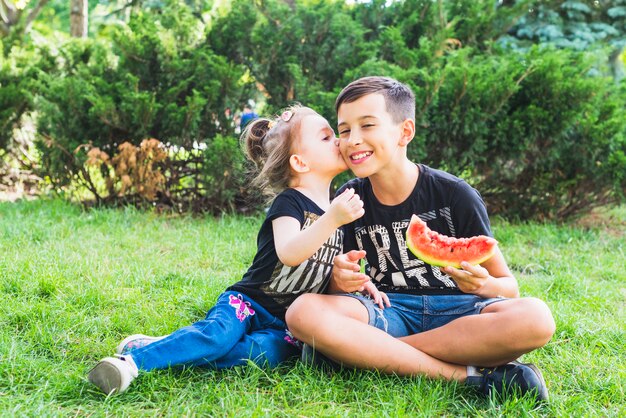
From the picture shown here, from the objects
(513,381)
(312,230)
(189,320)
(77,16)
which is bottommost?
(189,320)

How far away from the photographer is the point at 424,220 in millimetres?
2967

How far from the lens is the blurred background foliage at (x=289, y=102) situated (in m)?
5.70

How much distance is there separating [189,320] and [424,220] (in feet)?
4.48

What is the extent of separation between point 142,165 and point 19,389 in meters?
3.41

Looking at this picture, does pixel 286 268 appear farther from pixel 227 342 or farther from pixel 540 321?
pixel 540 321

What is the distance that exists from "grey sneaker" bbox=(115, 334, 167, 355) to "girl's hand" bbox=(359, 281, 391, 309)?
0.97 meters

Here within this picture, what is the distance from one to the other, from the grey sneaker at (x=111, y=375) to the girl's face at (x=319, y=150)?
124 centimetres

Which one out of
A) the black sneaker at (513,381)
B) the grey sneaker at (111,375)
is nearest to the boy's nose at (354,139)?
the black sneaker at (513,381)

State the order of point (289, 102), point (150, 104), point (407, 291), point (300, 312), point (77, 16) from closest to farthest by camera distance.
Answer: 1. point (300, 312)
2. point (407, 291)
3. point (150, 104)
4. point (289, 102)
5. point (77, 16)

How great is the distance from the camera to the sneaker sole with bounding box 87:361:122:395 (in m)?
2.47

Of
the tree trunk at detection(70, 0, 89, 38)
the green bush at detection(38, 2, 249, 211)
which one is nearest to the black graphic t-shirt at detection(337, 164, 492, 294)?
the green bush at detection(38, 2, 249, 211)

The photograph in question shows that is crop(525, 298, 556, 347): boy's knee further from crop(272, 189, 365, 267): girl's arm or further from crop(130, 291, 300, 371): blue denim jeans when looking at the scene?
crop(130, 291, 300, 371): blue denim jeans

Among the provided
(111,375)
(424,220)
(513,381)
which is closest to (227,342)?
(111,375)

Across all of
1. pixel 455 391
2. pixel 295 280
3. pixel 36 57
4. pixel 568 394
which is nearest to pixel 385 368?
pixel 455 391
